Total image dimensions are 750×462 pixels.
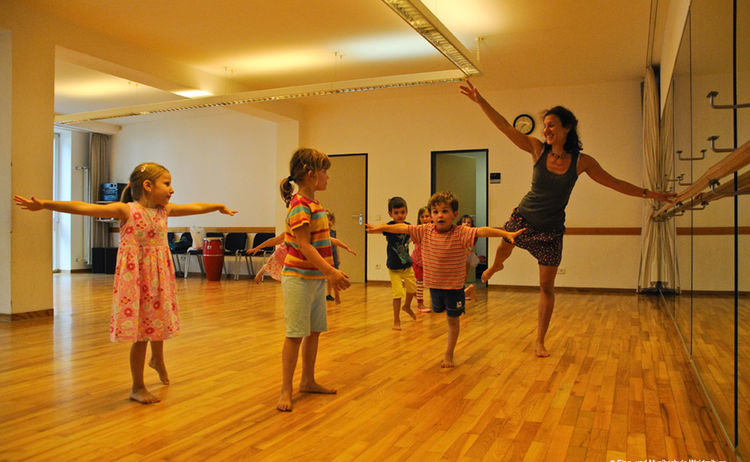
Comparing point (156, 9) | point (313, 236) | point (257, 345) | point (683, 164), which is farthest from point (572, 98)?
point (313, 236)

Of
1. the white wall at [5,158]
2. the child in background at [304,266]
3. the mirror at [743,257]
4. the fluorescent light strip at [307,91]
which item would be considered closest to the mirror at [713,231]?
the mirror at [743,257]

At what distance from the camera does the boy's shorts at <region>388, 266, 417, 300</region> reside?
528 centimetres

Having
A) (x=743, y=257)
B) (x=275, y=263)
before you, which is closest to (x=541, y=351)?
(x=743, y=257)

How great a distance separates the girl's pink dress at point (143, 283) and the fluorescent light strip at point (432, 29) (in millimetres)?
2755

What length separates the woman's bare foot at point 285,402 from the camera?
8.54 feet

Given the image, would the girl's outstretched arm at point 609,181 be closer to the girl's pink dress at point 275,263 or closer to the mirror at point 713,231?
the mirror at point 713,231

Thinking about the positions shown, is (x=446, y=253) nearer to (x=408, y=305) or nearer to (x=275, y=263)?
(x=275, y=263)

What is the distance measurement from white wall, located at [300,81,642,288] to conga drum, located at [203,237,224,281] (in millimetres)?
2471

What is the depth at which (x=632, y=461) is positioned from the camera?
199 cm

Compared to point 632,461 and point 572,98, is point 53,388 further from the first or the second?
point 572,98

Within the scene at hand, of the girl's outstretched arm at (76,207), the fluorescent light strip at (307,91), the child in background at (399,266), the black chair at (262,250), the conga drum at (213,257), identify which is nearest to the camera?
the girl's outstretched arm at (76,207)

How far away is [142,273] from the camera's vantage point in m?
2.83

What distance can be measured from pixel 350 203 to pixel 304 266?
7851 mm

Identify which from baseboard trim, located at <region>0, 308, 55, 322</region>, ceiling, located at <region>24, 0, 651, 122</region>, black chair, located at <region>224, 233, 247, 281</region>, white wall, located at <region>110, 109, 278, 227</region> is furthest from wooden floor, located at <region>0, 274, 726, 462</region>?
white wall, located at <region>110, 109, 278, 227</region>
